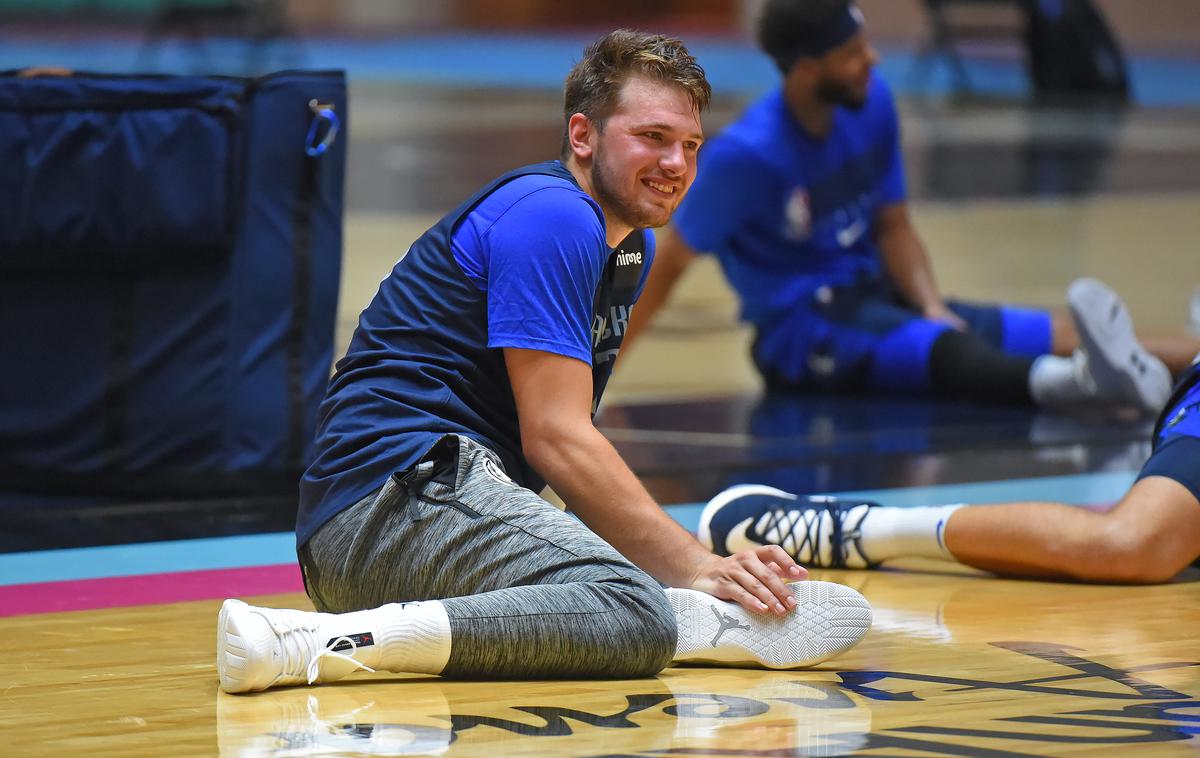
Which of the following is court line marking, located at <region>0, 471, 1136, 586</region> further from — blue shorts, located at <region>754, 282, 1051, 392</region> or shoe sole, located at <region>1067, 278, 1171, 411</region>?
blue shorts, located at <region>754, 282, 1051, 392</region>

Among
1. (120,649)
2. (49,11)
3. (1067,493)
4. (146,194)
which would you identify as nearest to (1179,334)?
(1067,493)

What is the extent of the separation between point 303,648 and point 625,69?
43.7 inches

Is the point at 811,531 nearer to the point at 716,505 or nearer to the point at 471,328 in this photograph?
the point at 716,505

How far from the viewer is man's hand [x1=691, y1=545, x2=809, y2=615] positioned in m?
2.91

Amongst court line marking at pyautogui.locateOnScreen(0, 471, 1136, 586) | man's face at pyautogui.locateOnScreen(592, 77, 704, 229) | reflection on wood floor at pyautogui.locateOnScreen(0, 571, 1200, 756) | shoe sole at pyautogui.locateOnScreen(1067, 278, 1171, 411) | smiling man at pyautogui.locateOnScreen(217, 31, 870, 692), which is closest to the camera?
reflection on wood floor at pyautogui.locateOnScreen(0, 571, 1200, 756)

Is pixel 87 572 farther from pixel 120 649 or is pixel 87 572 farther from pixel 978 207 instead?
pixel 978 207

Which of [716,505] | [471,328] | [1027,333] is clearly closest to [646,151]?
[471,328]

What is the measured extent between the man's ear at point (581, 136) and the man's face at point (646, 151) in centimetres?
3

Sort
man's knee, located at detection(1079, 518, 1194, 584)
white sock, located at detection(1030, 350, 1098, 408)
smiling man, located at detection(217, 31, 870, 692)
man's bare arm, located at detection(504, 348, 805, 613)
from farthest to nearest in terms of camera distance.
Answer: white sock, located at detection(1030, 350, 1098, 408) < man's knee, located at detection(1079, 518, 1194, 584) < man's bare arm, located at detection(504, 348, 805, 613) < smiling man, located at detection(217, 31, 870, 692)

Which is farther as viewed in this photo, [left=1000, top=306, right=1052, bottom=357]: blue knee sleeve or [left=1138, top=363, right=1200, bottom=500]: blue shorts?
[left=1000, top=306, right=1052, bottom=357]: blue knee sleeve

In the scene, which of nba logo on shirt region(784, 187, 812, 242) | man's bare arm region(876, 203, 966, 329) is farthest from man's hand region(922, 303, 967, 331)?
nba logo on shirt region(784, 187, 812, 242)

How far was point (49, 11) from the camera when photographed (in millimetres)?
23297

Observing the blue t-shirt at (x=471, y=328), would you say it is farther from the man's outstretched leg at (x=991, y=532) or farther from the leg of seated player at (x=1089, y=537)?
the leg of seated player at (x=1089, y=537)

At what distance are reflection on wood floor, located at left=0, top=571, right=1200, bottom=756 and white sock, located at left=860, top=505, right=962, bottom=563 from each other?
341 mm
